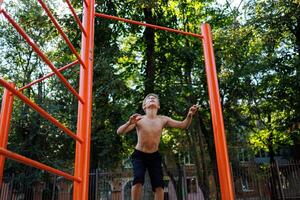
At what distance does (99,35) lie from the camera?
11492 mm

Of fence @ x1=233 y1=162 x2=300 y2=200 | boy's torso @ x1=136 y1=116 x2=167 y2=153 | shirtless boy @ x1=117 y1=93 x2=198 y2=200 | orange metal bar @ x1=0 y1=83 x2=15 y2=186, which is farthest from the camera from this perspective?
fence @ x1=233 y1=162 x2=300 y2=200

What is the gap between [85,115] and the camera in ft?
7.14

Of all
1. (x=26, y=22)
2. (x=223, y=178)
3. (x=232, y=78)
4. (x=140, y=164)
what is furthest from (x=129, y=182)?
(x=223, y=178)

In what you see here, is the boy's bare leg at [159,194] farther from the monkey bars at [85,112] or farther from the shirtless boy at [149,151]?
the monkey bars at [85,112]

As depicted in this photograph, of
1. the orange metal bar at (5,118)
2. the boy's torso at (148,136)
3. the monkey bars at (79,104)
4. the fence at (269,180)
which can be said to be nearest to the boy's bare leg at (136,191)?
the boy's torso at (148,136)

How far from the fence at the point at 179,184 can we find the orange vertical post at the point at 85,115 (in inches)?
406

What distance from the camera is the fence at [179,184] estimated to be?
495 inches

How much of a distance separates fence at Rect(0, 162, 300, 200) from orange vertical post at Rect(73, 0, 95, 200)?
33.9ft

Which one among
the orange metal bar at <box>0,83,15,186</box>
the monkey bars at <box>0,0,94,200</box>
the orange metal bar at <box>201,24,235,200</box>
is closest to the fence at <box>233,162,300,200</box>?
the orange metal bar at <box>201,24,235,200</box>

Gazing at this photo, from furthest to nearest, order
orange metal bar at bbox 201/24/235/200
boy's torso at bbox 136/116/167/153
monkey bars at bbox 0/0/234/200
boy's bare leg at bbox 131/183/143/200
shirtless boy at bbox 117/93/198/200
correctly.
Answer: boy's torso at bbox 136/116/167/153 < shirtless boy at bbox 117/93/198/200 < boy's bare leg at bbox 131/183/143/200 < orange metal bar at bbox 201/24/235/200 < monkey bars at bbox 0/0/234/200

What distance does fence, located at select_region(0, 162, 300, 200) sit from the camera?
12570 mm

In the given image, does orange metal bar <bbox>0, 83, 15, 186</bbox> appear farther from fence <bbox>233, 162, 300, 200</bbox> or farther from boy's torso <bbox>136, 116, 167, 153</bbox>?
fence <bbox>233, 162, 300, 200</bbox>

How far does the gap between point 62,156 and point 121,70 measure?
4592 millimetres

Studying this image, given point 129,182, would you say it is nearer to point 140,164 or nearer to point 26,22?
point 26,22
